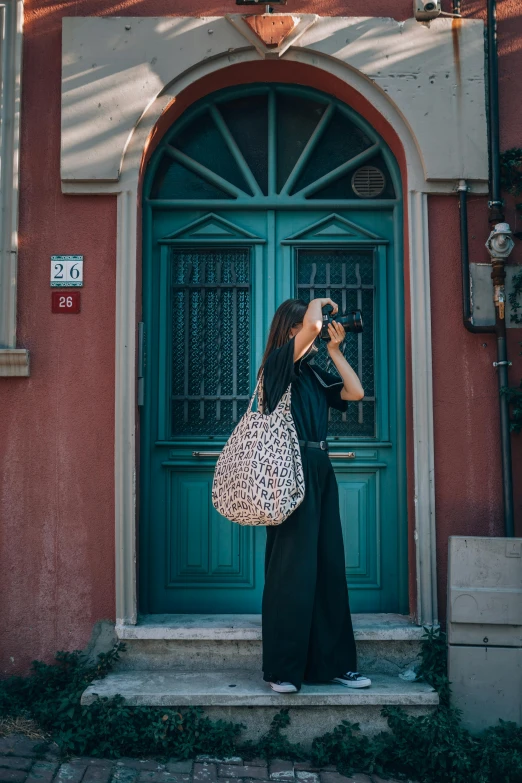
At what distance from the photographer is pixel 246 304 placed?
4.98m

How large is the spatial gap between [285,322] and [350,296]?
1146 millimetres

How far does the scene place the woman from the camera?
3.86 metres

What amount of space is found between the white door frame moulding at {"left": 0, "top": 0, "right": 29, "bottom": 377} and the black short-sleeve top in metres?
1.55

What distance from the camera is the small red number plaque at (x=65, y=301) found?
461 centimetres

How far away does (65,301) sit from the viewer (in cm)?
461

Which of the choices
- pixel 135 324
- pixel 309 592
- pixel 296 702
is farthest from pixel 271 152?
pixel 296 702

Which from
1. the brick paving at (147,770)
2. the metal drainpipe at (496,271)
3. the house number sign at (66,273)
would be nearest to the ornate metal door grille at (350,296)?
the metal drainpipe at (496,271)

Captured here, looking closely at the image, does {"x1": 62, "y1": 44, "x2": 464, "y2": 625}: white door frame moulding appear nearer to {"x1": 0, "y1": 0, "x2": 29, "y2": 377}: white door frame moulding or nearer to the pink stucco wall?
the pink stucco wall

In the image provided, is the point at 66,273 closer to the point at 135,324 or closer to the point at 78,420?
the point at 135,324

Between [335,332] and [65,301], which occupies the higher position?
[65,301]

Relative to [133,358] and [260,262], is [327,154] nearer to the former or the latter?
[260,262]

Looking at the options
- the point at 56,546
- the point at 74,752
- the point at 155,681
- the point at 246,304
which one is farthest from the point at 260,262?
the point at 74,752

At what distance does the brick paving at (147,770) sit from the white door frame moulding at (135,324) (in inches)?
33.0

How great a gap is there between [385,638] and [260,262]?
231 cm
